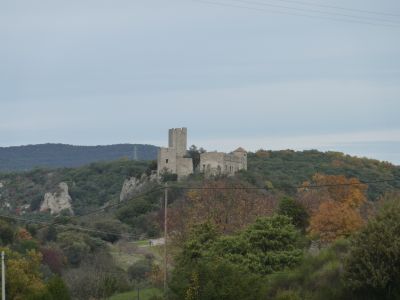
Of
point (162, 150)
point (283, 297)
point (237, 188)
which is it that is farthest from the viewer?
point (162, 150)

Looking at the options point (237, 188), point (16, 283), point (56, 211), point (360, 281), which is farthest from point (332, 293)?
point (56, 211)

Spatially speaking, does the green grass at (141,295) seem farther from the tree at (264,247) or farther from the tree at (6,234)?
the tree at (6,234)

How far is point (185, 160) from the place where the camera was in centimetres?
8612

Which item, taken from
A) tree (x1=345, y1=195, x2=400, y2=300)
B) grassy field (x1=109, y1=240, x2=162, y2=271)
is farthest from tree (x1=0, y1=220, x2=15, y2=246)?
tree (x1=345, y1=195, x2=400, y2=300)

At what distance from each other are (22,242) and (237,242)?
20.4 m

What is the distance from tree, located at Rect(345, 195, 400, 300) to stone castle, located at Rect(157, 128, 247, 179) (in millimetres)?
53798

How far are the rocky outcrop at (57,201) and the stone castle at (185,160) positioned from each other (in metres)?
13.2

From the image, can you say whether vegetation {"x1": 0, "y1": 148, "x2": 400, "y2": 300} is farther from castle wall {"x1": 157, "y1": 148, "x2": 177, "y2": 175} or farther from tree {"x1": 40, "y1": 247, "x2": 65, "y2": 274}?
castle wall {"x1": 157, "y1": 148, "x2": 177, "y2": 175}

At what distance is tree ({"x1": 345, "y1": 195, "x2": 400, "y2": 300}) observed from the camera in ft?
90.9

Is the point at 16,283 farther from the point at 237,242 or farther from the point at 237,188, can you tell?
the point at 237,188

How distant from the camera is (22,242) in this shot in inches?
1989

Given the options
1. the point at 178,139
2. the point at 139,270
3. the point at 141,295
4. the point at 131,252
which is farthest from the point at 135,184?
the point at 141,295

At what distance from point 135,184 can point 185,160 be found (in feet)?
25.5

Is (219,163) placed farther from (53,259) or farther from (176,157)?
(53,259)
